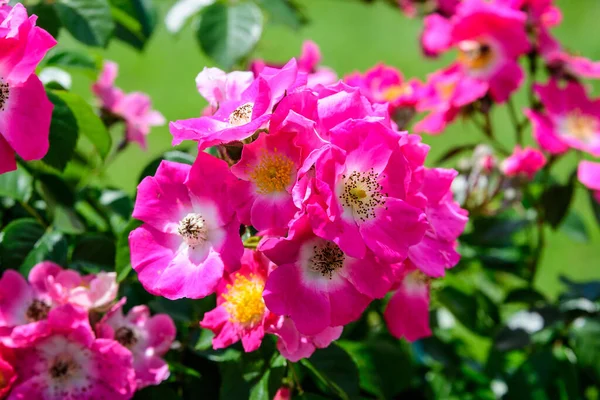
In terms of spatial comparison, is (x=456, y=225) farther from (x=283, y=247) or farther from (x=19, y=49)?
(x=19, y=49)

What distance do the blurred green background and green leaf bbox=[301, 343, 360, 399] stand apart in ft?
5.73

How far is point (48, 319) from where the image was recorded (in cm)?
76

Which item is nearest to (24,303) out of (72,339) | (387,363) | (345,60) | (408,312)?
(72,339)

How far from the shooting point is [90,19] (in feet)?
3.26

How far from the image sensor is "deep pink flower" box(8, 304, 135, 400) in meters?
0.77

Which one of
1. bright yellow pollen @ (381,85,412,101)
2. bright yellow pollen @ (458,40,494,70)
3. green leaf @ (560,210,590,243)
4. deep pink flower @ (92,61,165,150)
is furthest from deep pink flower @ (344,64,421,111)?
green leaf @ (560,210,590,243)

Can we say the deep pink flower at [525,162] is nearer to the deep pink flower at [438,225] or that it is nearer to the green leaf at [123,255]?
the deep pink flower at [438,225]

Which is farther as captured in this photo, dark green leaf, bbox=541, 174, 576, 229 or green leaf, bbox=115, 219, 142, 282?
dark green leaf, bbox=541, 174, 576, 229

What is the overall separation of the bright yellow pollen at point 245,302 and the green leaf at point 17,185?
385mm

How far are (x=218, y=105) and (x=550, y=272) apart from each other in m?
1.96

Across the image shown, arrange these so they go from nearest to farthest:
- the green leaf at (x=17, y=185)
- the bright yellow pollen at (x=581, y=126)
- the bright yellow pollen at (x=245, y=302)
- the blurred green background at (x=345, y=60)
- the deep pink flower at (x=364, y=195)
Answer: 1. the deep pink flower at (x=364, y=195)
2. the bright yellow pollen at (x=245, y=302)
3. the green leaf at (x=17, y=185)
4. the bright yellow pollen at (x=581, y=126)
5. the blurred green background at (x=345, y=60)

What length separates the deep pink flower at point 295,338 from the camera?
72 centimetres

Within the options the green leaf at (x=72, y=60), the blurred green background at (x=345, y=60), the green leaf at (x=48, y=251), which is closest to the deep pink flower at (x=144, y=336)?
the green leaf at (x=48, y=251)

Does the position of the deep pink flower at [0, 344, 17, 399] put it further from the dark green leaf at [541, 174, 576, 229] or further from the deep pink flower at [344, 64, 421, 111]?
the dark green leaf at [541, 174, 576, 229]
